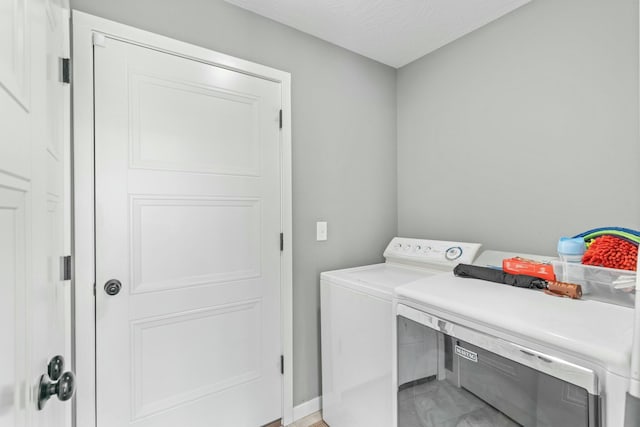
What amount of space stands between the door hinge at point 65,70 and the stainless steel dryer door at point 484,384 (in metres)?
1.59

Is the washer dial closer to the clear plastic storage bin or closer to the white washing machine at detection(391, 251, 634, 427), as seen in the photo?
the white washing machine at detection(391, 251, 634, 427)

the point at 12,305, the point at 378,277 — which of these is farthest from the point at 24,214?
the point at 378,277

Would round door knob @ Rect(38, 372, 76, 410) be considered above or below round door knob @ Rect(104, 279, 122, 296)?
below

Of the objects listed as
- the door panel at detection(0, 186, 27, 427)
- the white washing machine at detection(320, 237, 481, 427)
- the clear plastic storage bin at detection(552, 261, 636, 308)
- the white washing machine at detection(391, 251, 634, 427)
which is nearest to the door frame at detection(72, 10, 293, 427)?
the door panel at detection(0, 186, 27, 427)

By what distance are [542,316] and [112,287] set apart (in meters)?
1.58

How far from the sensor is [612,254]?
97 centimetres

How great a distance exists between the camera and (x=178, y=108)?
1419 mm

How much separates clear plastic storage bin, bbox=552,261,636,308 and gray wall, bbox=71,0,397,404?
120cm

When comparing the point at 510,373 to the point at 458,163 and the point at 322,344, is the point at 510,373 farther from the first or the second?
the point at 458,163

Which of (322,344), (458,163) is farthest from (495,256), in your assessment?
(322,344)

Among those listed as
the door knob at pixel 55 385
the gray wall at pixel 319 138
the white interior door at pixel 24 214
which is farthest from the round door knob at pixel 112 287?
the gray wall at pixel 319 138

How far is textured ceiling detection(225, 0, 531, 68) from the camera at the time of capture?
Result: 1.57 metres

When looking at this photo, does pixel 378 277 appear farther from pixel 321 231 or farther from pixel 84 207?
pixel 84 207

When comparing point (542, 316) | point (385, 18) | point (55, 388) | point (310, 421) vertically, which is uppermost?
point (385, 18)
